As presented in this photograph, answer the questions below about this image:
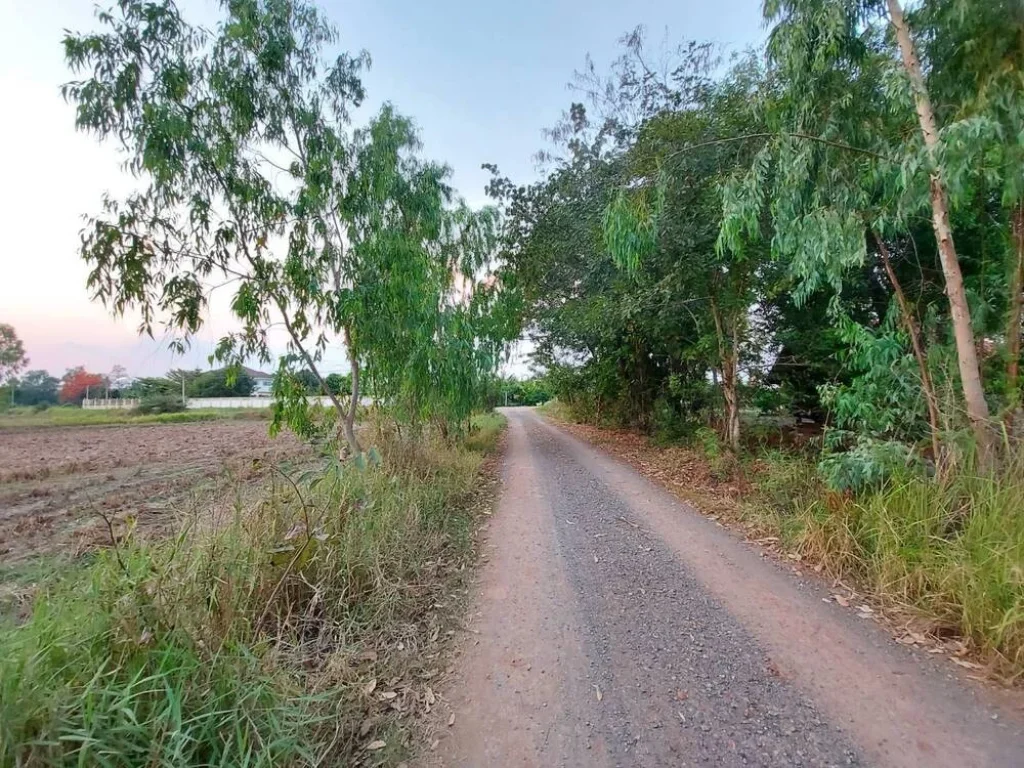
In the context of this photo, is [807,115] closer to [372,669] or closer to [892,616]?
[892,616]

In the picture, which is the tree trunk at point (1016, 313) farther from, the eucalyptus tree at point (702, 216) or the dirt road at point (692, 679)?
the dirt road at point (692, 679)

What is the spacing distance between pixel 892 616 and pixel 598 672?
1979 mm

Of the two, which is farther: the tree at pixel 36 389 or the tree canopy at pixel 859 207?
the tree at pixel 36 389

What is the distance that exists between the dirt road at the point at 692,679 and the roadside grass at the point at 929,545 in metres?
0.29

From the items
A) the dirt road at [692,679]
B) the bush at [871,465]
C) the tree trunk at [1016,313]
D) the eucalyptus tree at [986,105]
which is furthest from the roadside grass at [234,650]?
the tree trunk at [1016,313]

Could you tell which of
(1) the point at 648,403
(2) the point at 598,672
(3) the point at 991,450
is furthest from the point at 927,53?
(1) the point at 648,403

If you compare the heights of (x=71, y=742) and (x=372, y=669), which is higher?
(x=71, y=742)

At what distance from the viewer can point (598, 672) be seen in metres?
2.32

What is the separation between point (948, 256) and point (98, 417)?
32437 millimetres

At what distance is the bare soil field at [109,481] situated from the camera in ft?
12.4

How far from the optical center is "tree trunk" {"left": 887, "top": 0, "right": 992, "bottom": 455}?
9.88 ft

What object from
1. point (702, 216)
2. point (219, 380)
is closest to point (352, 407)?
point (219, 380)

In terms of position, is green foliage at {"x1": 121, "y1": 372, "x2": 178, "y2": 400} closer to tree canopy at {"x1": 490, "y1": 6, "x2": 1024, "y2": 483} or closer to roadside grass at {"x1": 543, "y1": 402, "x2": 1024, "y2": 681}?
tree canopy at {"x1": 490, "y1": 6, "x2": 1024, "y2": 483}

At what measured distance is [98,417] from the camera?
23.2 metres
